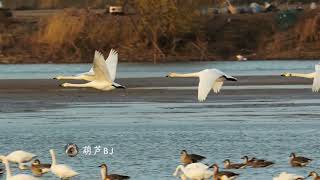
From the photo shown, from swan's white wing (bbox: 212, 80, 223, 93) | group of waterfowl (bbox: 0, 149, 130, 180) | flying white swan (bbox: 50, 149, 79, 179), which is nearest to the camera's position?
group of waterfowl (bbox: 0, 149, 130, 180)

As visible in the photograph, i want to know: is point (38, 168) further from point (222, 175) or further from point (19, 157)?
point (222, 175)

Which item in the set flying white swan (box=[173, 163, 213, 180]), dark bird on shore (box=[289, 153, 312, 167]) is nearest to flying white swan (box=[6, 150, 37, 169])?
flying white swan (box=[173, 163, 213, 180])

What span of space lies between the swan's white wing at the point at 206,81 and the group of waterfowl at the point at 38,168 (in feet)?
8.57

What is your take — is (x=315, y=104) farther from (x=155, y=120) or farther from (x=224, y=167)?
(x=224, y=167)

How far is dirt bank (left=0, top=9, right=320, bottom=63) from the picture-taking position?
60.7 m

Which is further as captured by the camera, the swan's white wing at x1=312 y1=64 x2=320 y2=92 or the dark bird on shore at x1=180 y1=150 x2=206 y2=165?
the swan's white wing at x1=312 y1=64 x2=320 y2=92

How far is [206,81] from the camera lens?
Answer: 2000cm

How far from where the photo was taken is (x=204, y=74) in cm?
2027

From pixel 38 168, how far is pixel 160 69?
31.9m

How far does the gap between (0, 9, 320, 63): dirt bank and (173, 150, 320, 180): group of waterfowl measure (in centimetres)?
3972

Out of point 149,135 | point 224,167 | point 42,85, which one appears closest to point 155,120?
point 149,135

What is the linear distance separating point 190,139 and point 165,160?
3217 mm

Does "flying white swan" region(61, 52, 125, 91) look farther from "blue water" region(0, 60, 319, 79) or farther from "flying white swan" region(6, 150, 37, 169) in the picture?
"blue water" region(0, 60, 319, 79)

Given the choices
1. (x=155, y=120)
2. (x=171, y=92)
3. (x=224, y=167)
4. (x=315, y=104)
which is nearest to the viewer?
(x=224, y=167)
